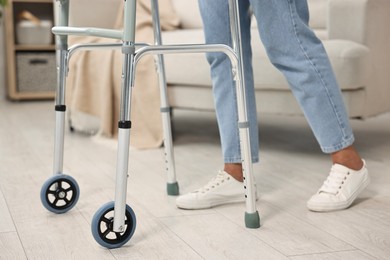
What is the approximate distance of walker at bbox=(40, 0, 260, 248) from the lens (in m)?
1.09

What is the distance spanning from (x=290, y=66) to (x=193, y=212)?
39 centimetres

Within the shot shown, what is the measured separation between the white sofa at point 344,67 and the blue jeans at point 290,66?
57cm

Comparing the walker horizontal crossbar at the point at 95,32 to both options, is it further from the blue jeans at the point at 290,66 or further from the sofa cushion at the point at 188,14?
the sofa cushion at the point at 188,14

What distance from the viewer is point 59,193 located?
1441 mm

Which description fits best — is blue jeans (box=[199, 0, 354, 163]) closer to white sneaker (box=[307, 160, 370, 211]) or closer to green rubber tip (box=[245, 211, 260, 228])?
white sneaker (box=[307, 160, 370, 211])

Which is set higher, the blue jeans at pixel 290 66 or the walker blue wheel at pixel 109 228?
the blue jeans at pixel 290 66

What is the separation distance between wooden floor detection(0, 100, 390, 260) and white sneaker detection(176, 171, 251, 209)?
0.09 feet

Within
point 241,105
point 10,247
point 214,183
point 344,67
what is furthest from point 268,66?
point 10,247

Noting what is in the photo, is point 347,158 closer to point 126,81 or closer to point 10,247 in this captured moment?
point 126,81

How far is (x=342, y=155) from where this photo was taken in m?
1.42

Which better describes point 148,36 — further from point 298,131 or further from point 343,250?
point 343,250

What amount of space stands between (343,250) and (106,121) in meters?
1.57

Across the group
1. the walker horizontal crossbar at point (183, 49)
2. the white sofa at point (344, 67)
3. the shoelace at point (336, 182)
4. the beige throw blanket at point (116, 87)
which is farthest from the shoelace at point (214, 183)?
the beige throw blanket at point (116, 87)

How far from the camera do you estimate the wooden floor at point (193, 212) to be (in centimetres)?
116
